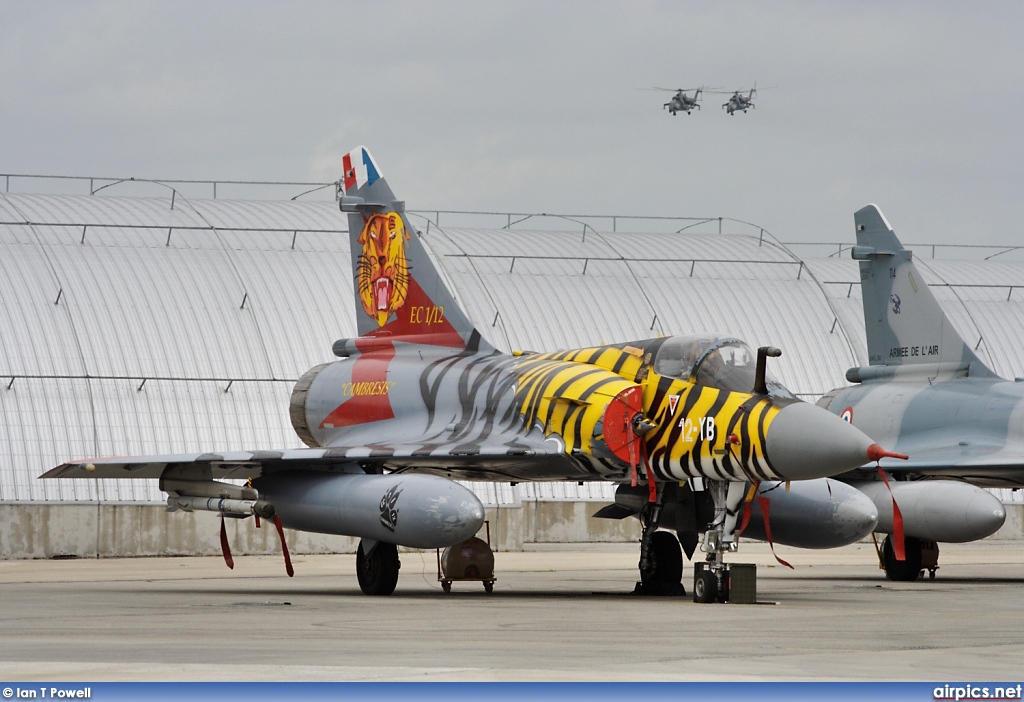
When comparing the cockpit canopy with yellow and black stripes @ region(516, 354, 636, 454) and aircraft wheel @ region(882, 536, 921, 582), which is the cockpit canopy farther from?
aircraft wheel @ region(882, 536, 921, 582)

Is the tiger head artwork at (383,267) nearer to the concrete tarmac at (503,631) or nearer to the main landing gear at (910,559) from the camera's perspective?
the concrete tarmac at (503,631)

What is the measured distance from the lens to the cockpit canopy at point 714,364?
16.0 m

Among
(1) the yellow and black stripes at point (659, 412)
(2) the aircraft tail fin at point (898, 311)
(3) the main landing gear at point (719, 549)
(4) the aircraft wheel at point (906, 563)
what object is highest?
(2) the aircraft tail fin at point (898, 311)

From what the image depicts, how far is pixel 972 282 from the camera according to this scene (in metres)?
46.2

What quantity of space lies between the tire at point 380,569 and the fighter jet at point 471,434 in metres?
0.02

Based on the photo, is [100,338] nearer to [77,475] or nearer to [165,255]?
[165,255]

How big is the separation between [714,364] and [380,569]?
4.78m

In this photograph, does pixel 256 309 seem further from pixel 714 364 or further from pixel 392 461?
pixel 714 364

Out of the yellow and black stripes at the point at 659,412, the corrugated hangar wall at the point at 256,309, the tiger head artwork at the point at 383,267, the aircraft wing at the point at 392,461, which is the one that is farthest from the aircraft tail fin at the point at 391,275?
the corrugated hangar wall at the point at 256,309

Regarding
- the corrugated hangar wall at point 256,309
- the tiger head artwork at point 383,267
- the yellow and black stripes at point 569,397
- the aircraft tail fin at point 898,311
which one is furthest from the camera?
the corrugated hangar wall at point 256,309

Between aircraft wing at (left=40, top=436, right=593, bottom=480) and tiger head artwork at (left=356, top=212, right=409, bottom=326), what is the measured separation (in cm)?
288

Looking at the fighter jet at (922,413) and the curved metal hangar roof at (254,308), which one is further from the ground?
the curved metal hangar roof at (254,308)

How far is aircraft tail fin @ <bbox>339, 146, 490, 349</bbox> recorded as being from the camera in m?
20.5

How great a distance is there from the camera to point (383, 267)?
21484 mm
